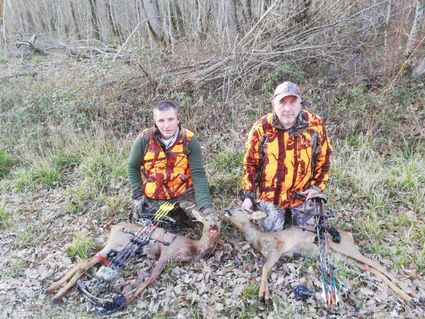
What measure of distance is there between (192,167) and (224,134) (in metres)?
2.03

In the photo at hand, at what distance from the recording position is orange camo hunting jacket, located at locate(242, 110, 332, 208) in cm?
383

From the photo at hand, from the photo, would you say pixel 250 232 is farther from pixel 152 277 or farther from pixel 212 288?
pixel 152 277

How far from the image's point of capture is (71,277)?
12.2 ft

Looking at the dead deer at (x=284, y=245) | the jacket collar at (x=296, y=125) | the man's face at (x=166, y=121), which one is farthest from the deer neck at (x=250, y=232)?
the man's face at (x=166, y=121)

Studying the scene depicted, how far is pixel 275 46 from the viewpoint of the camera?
7020mm

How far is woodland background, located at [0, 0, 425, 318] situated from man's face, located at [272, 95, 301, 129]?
1.42 m

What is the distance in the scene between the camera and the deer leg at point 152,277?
137 inches

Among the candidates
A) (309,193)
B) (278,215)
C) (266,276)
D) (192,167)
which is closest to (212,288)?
(266,276)

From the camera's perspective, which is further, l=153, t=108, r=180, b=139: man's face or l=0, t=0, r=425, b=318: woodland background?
l=153, t=108, r=180, b=139: man's face

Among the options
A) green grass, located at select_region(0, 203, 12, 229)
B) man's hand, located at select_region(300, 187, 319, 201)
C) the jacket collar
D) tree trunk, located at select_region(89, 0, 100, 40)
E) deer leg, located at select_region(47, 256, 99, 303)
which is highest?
tree trunk, located at select_region(89, 0, 100, 40)

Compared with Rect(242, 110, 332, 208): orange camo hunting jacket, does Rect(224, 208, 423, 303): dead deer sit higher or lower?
lower

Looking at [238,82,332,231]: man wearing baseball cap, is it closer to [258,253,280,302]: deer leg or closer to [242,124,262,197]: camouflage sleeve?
[242,124,262,197]: camouflage sleeve

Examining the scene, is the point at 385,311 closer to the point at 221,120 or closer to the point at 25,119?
the point at 221,120

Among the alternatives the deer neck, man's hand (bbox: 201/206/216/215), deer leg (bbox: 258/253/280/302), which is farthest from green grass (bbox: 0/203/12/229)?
deer leg (bbox: 258/253/280/302)
